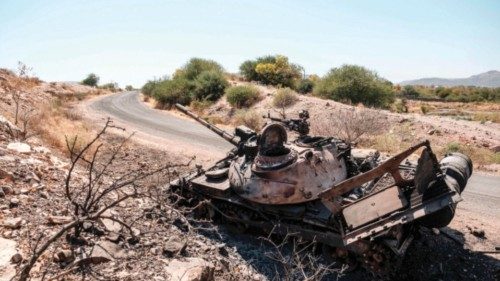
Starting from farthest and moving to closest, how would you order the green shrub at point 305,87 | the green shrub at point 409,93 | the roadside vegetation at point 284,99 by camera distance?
1. the green shrub at point 409,93
2. the green shrub at point 305,87
3. the roadside vegetation at point 284,99

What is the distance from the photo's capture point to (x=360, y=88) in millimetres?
28844

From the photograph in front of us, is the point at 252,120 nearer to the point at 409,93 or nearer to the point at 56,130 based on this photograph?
the point at 56,130

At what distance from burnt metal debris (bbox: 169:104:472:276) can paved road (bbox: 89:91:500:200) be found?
13.7 feet

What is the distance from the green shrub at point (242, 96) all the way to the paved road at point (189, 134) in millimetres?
3830

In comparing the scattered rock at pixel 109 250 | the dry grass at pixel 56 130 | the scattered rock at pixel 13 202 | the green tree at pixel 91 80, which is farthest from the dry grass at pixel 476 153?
the green tree at pixel 91 80

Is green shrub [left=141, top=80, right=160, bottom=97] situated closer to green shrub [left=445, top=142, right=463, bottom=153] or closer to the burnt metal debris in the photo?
green shrub [left=445, top=142, right=463, bottom=153]

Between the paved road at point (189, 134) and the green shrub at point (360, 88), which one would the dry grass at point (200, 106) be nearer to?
the paved road at point (189, 134)

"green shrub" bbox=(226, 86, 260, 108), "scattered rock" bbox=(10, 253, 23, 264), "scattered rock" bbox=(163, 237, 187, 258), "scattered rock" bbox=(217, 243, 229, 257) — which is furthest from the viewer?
"green shrub" bbox=(226, 86, 260, 108)

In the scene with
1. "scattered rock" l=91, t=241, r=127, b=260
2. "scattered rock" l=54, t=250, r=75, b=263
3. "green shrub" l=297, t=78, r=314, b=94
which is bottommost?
Answer: "scattered rock" l=91, t=241, r=127, b=260

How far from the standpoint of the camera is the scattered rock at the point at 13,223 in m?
5.96

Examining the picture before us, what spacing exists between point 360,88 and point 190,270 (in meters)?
24.8

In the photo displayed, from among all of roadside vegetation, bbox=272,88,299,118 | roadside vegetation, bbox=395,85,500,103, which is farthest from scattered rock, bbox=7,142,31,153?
roadside vegetation, bbox=395,85,500,103

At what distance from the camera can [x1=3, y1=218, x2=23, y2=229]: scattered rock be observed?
5.96 meters

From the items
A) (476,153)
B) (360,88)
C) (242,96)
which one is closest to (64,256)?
(476,153)
